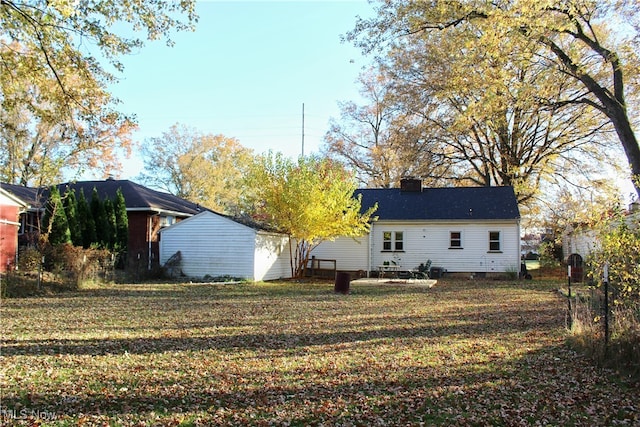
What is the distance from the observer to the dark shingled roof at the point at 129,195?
25297 millimetres

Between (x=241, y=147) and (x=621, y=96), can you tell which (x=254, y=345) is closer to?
(x=621, y=96)

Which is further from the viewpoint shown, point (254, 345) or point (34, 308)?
point (34, 308)

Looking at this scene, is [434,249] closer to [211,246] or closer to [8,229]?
[211,246]

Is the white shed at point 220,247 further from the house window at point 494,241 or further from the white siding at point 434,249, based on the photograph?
the house window at point 494,241

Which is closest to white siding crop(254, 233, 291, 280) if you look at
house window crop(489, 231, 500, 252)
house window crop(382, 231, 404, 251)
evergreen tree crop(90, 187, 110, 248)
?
house window crop(382, 231, 404, 251)

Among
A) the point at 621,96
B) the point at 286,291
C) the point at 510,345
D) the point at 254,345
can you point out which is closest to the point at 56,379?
the point at 254,345

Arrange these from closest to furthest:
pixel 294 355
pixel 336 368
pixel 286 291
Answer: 1. pixel 336 368
2. pixel 294 355
3. pixel 286 291

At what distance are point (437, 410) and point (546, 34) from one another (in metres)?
11.7

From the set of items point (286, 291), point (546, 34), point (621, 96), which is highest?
point (546, 34)

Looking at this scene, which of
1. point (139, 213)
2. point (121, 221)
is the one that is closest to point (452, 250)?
point (139, 213)

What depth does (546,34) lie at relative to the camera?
13.2 meters

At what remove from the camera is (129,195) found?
26.7 metres

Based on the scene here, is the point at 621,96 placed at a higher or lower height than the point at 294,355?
higher

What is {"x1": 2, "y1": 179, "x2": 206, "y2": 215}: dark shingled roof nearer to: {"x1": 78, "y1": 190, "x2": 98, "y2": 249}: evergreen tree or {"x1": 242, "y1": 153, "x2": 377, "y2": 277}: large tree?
{"x1": 78, "y1": 190, "x2": 98, "y2": 249}: evergreen tree
